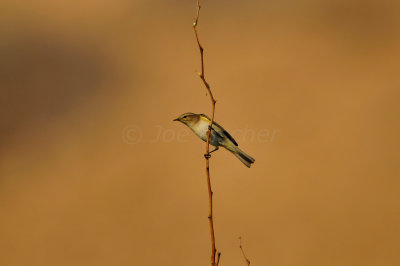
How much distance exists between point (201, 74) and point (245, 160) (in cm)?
172

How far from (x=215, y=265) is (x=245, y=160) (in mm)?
1792

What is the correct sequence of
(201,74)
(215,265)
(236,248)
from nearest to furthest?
(215,265) → (201,74) → (236,248)

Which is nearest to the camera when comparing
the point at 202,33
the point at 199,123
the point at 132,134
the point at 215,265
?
the point at 215,265

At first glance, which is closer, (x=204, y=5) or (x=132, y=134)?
(x=132, y=134)

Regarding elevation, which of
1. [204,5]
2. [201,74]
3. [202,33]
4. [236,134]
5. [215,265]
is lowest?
[215,265]

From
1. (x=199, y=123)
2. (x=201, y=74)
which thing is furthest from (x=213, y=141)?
(x=201, y=74)

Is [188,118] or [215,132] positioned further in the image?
[215,132]

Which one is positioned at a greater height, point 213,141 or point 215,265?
point 213,141

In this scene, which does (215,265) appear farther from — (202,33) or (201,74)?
(202,33)

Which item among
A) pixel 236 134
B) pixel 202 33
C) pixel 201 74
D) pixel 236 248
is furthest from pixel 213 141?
pixel 202 33

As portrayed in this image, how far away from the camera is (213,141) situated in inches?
115

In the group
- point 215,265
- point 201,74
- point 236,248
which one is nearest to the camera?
point 215,265

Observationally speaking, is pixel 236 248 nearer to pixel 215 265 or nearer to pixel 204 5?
pixel 215 265

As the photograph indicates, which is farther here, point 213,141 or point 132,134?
point 132,134
